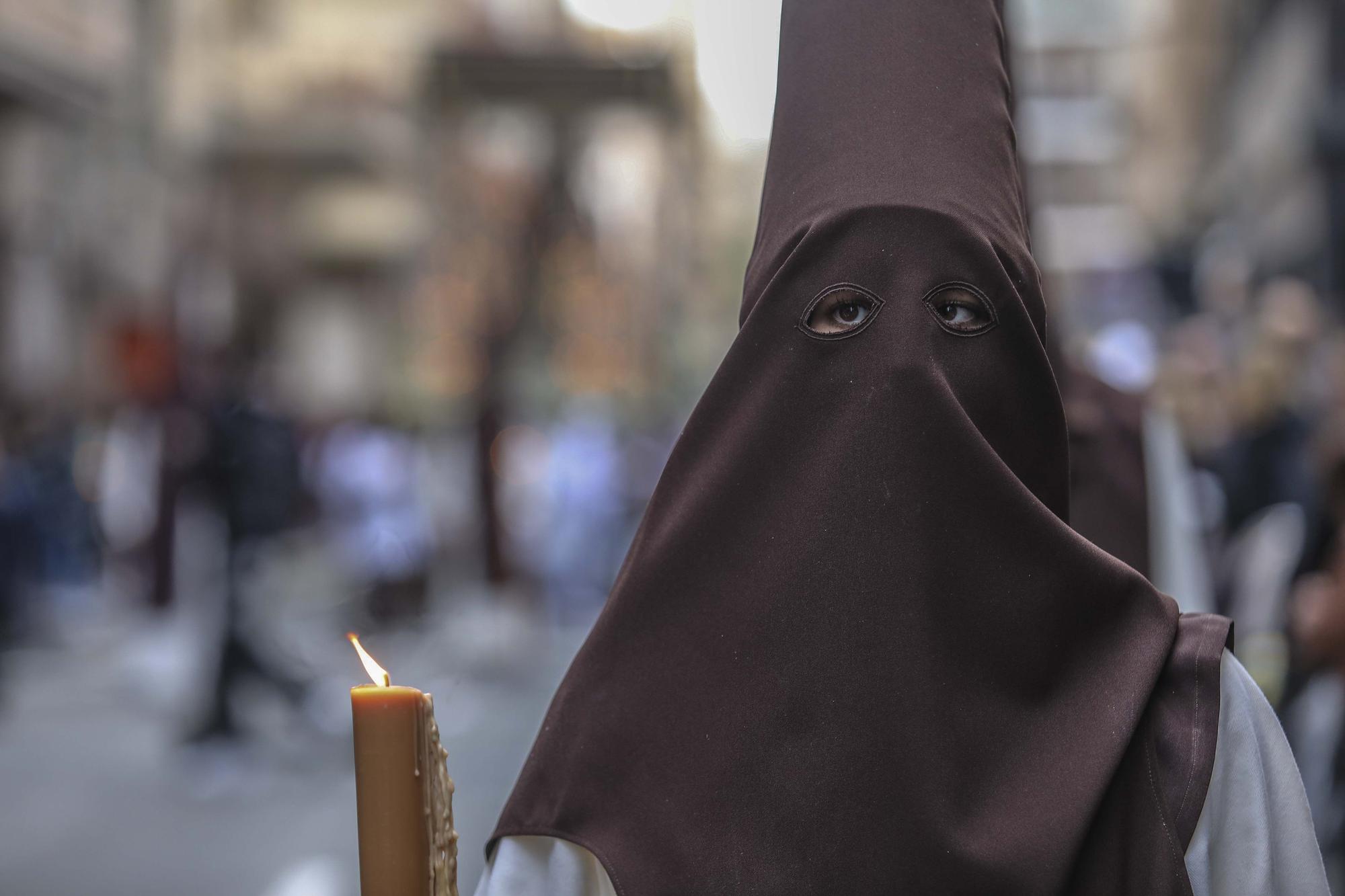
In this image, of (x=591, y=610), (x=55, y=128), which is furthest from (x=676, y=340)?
(x=591, y=610)

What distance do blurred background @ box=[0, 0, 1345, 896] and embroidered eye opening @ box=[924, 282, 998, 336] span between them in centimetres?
89

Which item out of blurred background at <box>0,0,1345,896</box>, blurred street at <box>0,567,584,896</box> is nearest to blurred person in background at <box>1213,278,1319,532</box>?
blurred background at <box>0,0,1345,896</box>

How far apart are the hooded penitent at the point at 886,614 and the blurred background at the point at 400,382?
588 mm

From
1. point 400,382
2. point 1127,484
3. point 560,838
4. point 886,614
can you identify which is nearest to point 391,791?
point 560,838

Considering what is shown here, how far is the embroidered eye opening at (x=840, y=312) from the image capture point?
5.24ft

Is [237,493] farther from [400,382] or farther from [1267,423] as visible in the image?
[400,382]

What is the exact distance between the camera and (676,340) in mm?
28312

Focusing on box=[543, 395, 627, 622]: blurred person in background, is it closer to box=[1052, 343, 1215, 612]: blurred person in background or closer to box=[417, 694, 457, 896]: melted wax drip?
box=[1052, 343, 1215, 612]: blurred person in background

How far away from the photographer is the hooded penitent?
1414 mm

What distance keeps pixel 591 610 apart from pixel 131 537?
4.15m

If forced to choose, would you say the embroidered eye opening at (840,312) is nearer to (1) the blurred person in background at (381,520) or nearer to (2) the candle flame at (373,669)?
(2) the candle flame at (373,669)

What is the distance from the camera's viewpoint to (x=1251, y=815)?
4.69 ft

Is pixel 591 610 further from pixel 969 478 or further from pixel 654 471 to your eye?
pixel 969 478

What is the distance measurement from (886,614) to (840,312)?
1.21 ft
